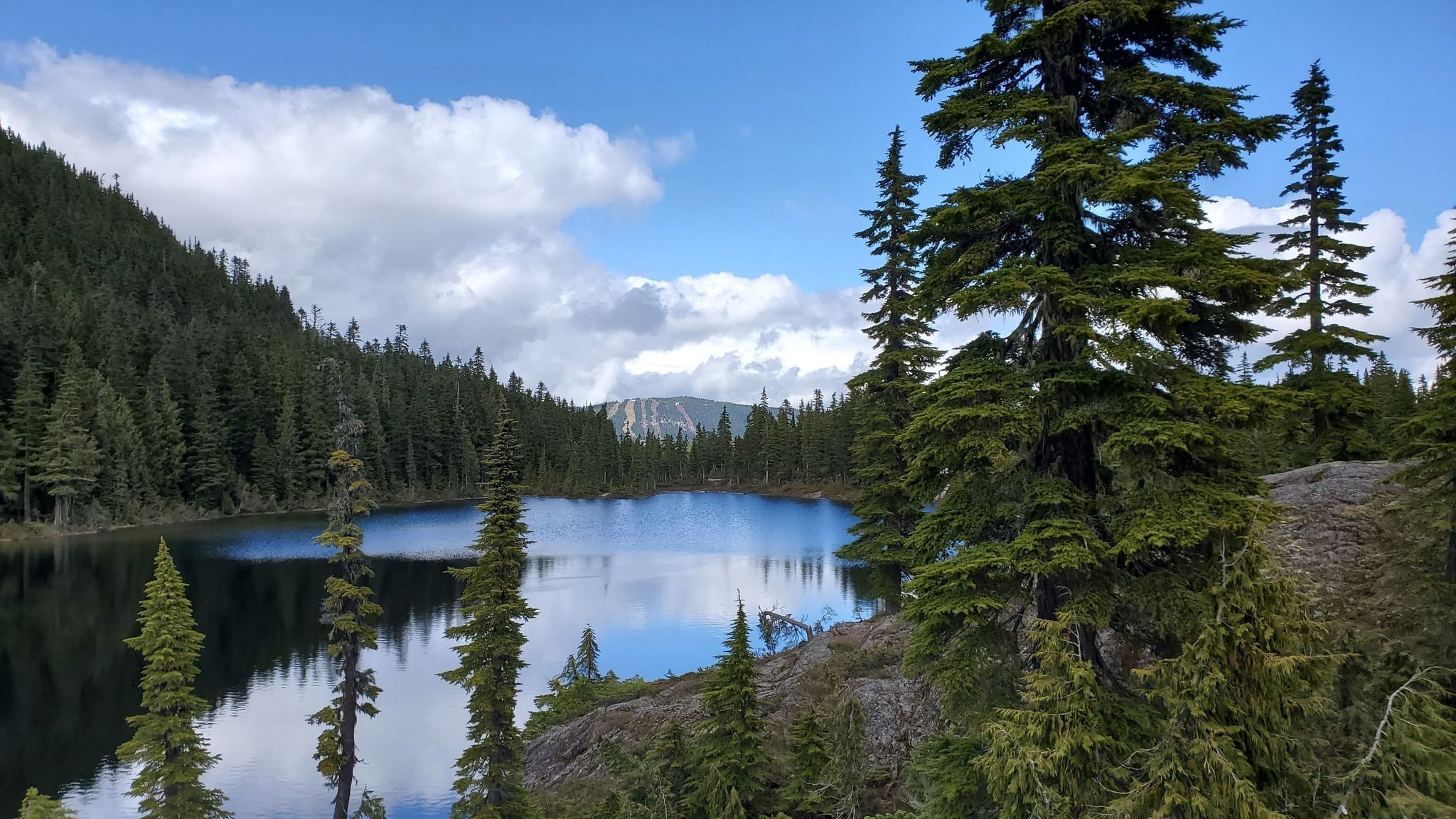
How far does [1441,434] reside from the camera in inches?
431

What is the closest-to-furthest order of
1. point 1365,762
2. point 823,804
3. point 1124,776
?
point 1365,762 → point 1124,776 → point 823,804

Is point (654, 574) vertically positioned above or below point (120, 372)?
below

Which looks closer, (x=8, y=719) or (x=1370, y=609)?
(x=1370, y=609)

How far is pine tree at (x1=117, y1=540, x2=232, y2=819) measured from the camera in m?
14.8

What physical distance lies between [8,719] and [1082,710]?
34.4m

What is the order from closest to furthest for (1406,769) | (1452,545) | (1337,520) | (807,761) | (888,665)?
(1406,769)
(1452,545)
(807,761)
(1337,520)
(888,665)

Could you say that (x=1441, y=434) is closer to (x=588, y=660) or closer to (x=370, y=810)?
(x=370, y=810)

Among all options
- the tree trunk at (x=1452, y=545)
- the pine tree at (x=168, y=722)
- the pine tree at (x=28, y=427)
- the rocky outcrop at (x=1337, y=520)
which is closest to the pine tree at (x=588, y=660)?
the pine tree at (x=168, y=722)

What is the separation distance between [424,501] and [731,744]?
97140 millimetres

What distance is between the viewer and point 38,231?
4555 inches

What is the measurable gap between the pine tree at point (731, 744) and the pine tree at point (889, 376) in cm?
825

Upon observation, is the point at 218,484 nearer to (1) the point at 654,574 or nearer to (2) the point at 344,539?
(1) the point at 654,574

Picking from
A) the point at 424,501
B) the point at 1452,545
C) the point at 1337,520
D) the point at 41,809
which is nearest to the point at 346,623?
the point at 41,809

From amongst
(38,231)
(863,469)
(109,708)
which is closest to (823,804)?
(863,469)
